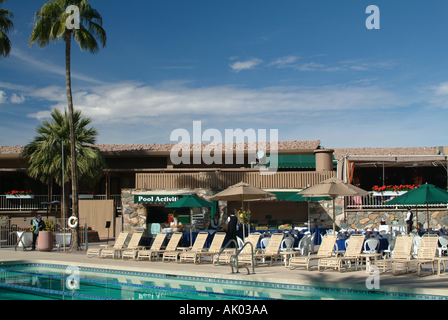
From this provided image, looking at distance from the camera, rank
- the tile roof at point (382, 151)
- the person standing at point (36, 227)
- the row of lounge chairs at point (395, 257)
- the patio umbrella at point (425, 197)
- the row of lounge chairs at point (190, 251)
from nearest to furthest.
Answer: the row of lounge chairs at point (395, 257)
the row of lounge chairs at point (190, 251)
the patio umbrella at point (425, 197)
the person standing at point (36, 227)
the tile roof at point (382, 151)

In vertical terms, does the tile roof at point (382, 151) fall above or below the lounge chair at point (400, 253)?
above

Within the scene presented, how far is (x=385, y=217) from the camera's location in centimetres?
2241

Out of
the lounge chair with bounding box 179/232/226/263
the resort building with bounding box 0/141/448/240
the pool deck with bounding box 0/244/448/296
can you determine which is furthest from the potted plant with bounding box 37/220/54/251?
the lounge chair with bounding box 179/232/226/263

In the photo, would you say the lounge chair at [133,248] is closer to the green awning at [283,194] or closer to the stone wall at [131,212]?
the stone wall at [131,212]

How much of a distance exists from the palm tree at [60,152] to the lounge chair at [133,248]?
10.1 meters

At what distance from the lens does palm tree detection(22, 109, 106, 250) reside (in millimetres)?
24297

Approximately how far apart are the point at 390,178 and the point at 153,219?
16.0 meters

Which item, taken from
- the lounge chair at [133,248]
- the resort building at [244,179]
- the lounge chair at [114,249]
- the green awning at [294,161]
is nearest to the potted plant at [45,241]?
the lounge chair at [114,249]

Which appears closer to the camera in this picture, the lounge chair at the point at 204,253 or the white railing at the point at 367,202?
the lounge chair at the point at 204,253

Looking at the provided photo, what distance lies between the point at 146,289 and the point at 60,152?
1709 centimetres

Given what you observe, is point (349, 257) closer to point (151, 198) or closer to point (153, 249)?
point (153, 249)

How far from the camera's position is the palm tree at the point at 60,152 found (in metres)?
24.3

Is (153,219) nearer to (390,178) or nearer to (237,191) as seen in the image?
(237,191)
